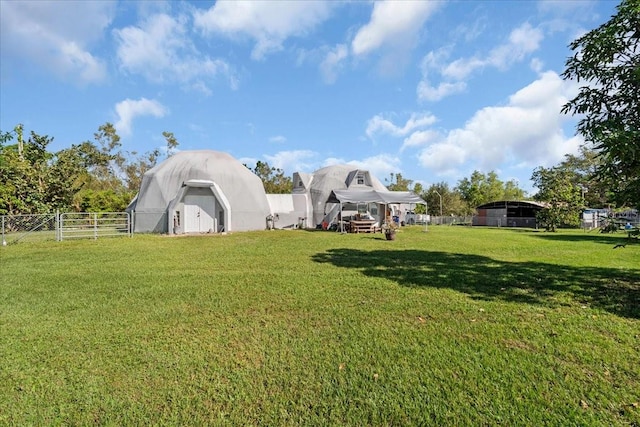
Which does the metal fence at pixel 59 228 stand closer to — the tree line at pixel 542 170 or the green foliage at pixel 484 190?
the tree line at pixel 542 170

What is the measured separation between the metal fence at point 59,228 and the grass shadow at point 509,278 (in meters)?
12.7

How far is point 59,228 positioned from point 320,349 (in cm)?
1726

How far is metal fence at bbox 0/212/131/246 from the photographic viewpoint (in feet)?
51.2

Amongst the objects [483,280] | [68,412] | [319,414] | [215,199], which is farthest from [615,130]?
[215,199]

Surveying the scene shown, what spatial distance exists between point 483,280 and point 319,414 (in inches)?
241

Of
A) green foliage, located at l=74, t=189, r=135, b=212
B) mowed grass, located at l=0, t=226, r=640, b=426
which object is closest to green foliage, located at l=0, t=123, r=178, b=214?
green foliage, located at l=74, t=189, r=135, b=212

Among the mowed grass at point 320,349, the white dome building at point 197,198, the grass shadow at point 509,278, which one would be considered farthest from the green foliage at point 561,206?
the white dome building at point 197,198

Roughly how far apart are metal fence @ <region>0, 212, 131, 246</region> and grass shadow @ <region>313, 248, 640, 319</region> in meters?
12.7

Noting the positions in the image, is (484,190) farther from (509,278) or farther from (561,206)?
(509,278)

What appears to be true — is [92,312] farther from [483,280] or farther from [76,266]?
[483,280]

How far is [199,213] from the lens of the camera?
70.2 feet

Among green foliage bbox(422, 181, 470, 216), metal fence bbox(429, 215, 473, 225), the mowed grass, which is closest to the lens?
the mowed grass

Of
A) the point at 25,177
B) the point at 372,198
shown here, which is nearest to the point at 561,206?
the point at 372,198

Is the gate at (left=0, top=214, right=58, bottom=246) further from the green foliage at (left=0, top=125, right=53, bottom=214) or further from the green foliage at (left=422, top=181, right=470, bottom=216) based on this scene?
the green foliage at (left=422, top=181, right=470, bottom=216)
